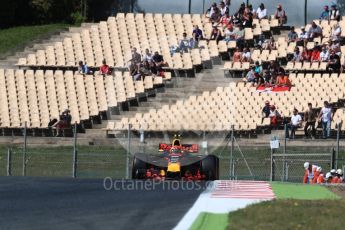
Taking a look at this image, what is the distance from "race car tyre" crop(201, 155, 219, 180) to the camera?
21109 millimetres

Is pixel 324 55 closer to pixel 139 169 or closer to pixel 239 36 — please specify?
pixel 239 36

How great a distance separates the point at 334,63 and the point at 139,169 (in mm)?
13798

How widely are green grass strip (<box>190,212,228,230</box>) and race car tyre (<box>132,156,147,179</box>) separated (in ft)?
24.1

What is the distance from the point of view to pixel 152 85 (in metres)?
34.8

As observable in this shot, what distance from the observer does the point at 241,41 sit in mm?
36500

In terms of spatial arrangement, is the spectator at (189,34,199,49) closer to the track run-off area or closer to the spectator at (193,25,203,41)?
the spectator at (193,25,203,41)

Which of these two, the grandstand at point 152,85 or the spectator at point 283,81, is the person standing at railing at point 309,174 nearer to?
the grandstand at point 152,85

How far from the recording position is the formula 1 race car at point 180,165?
20844 mm

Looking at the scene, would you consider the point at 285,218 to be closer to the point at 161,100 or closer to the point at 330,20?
the point at 161,100

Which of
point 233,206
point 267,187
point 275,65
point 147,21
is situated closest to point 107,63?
point 147,21

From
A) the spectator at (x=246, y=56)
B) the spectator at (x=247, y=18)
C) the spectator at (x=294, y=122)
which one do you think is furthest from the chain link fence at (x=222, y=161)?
the spectator at (x=247, y=18)

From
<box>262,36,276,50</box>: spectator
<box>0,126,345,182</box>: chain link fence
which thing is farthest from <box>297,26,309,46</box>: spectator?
<box>0,126,345,182</box>: chain link fence

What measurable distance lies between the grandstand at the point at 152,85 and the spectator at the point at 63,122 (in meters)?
0.44

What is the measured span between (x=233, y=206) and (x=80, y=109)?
19.1 meters
